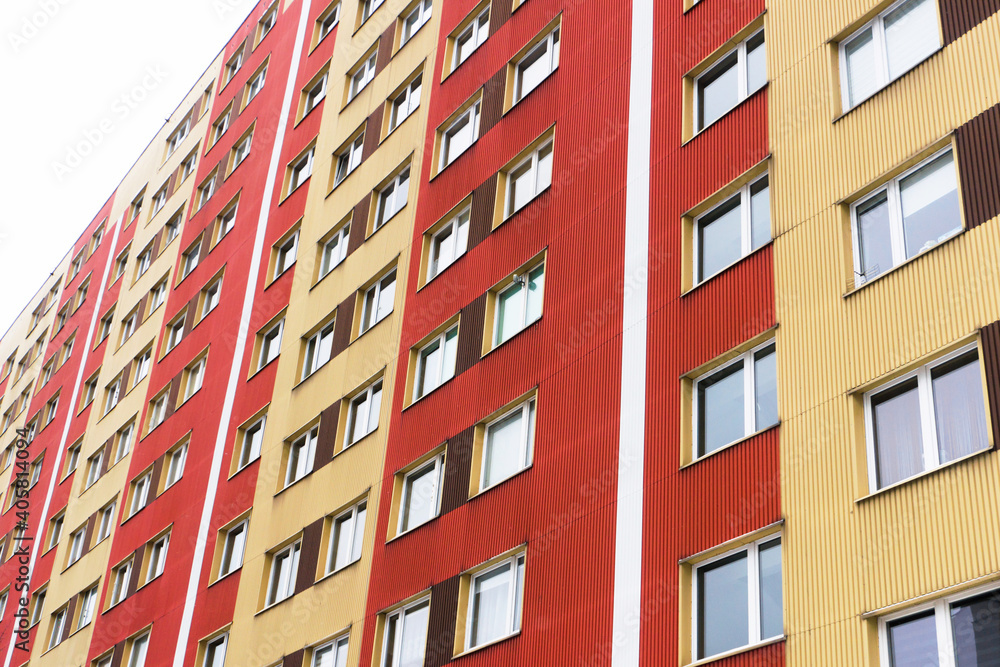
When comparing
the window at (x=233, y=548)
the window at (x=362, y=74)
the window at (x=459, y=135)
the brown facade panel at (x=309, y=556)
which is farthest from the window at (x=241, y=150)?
the brown facade panel at (x=309, y=556)

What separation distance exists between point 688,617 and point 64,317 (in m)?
54.8

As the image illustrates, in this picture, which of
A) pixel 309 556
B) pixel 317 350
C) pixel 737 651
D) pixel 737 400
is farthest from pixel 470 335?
pixel 737 651

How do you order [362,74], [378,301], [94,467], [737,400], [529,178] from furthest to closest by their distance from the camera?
[94,467]
[362,74]
[378,301]
[529,178]
[737,400]

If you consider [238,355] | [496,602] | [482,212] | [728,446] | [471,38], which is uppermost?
[471,38]

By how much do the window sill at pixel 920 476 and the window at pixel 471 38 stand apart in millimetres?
21391

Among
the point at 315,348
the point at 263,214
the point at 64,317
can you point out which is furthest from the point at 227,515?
the point at 64,317

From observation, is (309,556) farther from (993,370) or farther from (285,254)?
(993,370)

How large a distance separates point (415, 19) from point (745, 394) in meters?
24.0

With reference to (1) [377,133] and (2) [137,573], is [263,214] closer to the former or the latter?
(1) [377,133]

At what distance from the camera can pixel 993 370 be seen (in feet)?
51.6

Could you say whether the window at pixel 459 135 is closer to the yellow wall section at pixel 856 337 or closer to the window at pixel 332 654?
the yellow wall section at pixel 856 337

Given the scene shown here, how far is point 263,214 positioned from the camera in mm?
43312

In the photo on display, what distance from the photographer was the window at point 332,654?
88.8 feet

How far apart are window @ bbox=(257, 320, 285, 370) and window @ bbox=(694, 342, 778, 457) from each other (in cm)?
1974
